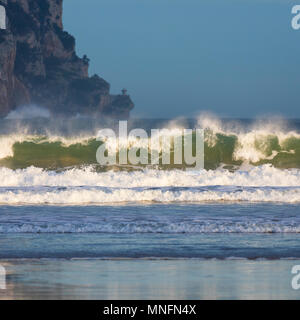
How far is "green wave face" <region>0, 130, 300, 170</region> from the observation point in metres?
34.4

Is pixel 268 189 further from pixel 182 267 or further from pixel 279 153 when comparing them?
pixel 182 267

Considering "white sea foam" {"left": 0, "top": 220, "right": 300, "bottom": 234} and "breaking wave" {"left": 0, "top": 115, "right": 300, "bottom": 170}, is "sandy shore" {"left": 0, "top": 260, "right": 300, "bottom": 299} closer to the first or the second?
"white sea foam" {"left": 0, "top": 220, "right": 300, "bottom": 234}

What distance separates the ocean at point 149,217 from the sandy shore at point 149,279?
0.03 meters

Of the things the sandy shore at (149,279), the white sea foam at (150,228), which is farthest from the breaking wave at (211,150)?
the sandy shore at (149,279)

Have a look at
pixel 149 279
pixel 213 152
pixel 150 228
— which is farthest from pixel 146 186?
pixel 149 279

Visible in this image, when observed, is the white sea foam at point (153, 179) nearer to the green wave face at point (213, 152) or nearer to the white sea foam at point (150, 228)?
the green wave face at point (213, 152)

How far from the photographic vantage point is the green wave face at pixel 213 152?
113 ft

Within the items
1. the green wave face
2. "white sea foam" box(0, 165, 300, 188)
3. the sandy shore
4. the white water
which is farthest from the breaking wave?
the sandy shore

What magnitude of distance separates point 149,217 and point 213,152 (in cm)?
1622

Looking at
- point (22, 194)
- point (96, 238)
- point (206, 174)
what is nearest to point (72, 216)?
point (96, 238)

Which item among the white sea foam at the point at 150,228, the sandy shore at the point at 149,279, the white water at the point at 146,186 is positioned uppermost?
the white water at the point at 146,186

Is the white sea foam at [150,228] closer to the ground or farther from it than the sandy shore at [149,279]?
farther from it

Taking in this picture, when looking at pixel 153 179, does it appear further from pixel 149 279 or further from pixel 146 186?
pixel 149 279
